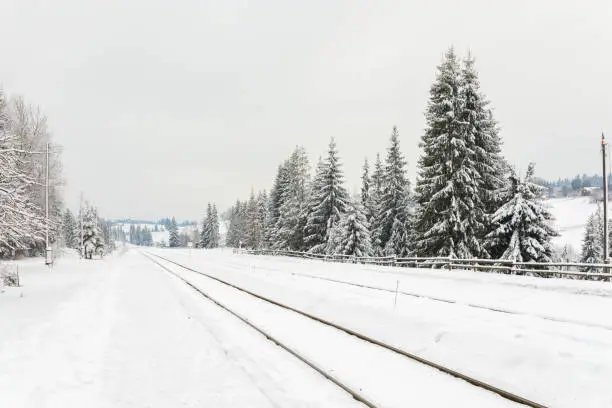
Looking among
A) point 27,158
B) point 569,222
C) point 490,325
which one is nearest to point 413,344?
point 490,325

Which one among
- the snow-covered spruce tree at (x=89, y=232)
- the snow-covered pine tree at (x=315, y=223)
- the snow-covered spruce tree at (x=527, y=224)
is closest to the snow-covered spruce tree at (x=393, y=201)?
the snow-covered pine tree at (x=315, y=223)

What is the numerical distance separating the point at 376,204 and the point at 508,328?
4023 cm

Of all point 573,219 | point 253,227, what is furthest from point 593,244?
point 573,219

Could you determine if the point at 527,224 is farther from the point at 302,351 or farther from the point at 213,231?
the point at 213,231

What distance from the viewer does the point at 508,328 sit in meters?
9.51

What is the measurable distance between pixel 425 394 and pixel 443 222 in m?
23.1

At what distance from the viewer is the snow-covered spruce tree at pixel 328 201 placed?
4772 cm

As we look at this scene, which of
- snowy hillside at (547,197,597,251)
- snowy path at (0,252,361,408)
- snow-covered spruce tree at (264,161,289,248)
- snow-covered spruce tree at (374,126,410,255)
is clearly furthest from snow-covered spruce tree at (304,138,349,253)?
snowy hillside at (547,197,597,251)

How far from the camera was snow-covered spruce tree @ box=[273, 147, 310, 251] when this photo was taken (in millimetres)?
54688

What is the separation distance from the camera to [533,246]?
83.5 ft

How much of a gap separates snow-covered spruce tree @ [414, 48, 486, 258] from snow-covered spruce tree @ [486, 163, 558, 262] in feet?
7.36

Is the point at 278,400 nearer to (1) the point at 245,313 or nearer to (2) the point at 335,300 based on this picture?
(1) the point at 245,313

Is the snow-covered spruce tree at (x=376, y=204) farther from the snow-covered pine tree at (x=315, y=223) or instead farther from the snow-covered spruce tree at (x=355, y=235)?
the snow-covered pine tree at (x=315, y=223)

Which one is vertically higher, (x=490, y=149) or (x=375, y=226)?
(x=490, y=149)
